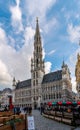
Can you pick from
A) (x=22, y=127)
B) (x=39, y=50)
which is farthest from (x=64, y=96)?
(x=22, y=127)

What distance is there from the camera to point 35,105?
377 feet

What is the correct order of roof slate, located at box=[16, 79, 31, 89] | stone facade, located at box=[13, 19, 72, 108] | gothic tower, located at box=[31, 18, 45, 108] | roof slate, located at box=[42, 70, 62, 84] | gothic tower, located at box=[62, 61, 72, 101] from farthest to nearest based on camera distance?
roof slate, located at box=[16, 79, 31, 89] < gothic tower, located at box=[31, 18, 45, 108] < roof slate, located at box=[42, 70, 62, 84] < stone facade, located at box=[13, 19, 72, 108] < gothic tower, located at box=[62, 61, 72, 101]

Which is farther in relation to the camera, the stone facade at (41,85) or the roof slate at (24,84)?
the roof slate at (24,84)

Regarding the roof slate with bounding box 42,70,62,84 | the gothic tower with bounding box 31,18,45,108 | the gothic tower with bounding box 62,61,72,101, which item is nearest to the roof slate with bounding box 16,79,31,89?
the gothic tower with bounding box 31,18,45,108

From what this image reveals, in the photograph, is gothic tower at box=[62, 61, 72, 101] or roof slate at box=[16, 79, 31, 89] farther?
roof slate at box=[16, 79, 31, 89]

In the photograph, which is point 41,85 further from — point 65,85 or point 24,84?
point 24,84

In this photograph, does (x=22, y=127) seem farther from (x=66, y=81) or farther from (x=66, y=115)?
(x=66, y=81)

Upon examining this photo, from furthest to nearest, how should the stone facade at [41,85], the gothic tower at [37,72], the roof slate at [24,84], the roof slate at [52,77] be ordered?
1. the roof slate at [24,84]
2. the gothic tower at [37,72]
3. the roof slate at [52,77]
4. the stone facade at [41,85]

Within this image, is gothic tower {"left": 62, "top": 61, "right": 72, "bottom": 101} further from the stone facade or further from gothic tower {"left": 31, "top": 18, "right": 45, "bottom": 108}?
gothic tower {"left": 31, "top": 18, "right": 45, "bottom": 108}

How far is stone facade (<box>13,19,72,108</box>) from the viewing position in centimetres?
10594

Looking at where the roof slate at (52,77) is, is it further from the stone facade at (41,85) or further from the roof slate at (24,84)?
the roof slate at (24,84)

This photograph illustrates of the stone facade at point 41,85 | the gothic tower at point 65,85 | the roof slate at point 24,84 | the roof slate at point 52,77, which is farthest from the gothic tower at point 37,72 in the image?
the gothic tower at point 65,85

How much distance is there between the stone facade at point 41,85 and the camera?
348ft

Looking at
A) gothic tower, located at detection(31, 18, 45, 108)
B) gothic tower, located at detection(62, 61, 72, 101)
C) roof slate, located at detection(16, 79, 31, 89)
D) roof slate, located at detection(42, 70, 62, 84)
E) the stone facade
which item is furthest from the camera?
roof slate, located at detection(16, 79, 31, 89)
